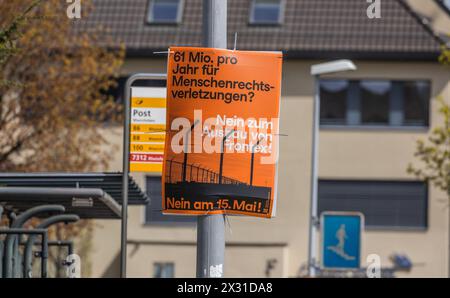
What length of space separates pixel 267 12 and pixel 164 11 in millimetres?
3011

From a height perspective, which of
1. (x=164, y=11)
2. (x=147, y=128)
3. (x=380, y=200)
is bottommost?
(x=380, y=200)

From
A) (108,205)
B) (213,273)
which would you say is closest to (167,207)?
(213,273)

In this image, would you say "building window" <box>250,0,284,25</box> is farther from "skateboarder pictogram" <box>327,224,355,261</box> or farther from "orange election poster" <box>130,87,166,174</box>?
"orange election poster" <box>130,87,166,174</box>

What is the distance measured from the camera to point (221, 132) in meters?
10.6

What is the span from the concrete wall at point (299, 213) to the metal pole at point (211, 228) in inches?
982

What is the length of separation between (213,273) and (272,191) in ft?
2.83

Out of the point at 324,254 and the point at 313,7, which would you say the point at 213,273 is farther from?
the point at 313,7

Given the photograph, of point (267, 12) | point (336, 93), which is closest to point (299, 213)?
point (336, 93)

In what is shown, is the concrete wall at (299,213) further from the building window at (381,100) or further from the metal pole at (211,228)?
the metal pole at (211,228)

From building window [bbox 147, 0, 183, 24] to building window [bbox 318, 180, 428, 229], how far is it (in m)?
6.45

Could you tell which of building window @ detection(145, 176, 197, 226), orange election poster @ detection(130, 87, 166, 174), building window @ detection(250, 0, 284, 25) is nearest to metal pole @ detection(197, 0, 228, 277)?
orange election poster @ detection(130, 87, 166, 174)

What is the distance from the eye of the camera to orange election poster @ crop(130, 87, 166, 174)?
52.2ft

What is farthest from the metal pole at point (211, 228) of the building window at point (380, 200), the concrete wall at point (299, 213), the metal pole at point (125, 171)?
the building window at point (380, 200)

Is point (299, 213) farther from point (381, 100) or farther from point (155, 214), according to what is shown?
point (155, 214)
